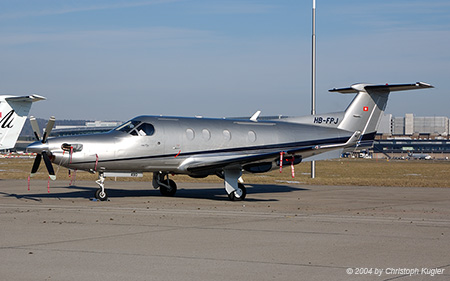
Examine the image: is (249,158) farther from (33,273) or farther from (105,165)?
(33,273)

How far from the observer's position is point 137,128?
2192 cm

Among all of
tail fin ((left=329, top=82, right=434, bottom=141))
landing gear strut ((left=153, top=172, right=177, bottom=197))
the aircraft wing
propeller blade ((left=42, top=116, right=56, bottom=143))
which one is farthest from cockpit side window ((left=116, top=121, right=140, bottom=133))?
tail fin ((left=329, top=82, right=434, bottom=141))

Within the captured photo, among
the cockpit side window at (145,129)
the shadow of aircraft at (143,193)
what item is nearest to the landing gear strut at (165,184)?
the shadow of aircraft at (143,193)

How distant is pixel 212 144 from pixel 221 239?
11.4m

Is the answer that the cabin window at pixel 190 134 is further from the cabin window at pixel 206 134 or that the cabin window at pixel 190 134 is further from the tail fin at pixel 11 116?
the tail fin at pixel 11 116

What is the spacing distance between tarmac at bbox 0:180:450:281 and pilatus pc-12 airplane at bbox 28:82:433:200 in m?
1.32

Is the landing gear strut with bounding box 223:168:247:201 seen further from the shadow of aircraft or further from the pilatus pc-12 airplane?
the shadow of aircraft

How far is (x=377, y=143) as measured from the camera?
7343 inches

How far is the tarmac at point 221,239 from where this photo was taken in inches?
353

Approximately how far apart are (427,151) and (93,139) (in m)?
174

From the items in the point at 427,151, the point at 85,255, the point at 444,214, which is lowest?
the point at 427,151

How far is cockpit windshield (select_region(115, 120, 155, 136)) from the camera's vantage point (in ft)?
71.5

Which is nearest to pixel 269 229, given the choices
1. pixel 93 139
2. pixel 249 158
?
pixel 249 158

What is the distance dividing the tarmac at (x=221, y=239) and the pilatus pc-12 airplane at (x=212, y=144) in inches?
52.1
